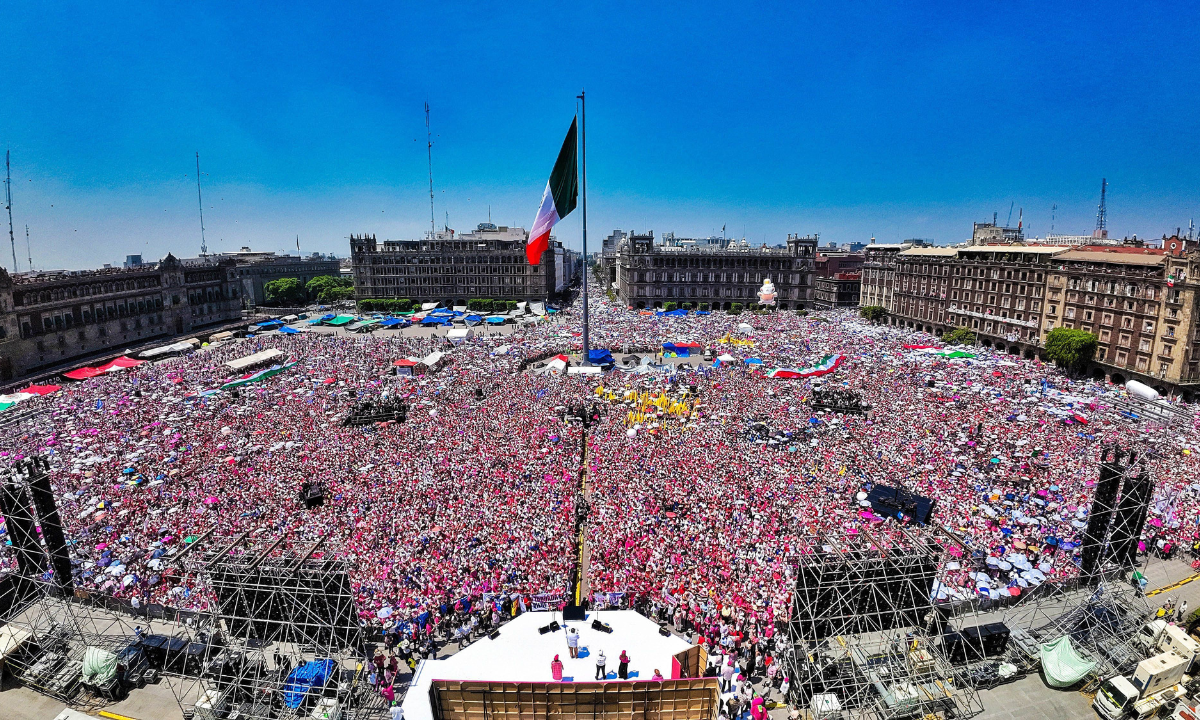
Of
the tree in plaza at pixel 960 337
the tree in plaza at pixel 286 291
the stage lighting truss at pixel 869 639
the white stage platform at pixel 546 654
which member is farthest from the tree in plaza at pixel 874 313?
the tree in plaza at pixel 286 291

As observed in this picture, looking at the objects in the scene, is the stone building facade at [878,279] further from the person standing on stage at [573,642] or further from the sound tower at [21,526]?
the sound tower at [21,526]

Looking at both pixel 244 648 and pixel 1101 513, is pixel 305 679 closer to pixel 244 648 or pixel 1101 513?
pixel 244 648

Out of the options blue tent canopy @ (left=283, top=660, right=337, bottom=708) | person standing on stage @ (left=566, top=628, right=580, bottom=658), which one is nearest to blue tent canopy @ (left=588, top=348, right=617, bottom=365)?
person standing on stage @ (left=566, top=628, right=580, bottom=658)

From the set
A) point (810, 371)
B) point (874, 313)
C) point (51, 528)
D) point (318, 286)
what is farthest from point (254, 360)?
point (874, 313)

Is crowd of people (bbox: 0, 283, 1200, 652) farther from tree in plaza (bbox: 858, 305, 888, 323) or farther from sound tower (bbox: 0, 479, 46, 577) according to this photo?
tree in plaza (bbox: 858, 305, 888, 323)

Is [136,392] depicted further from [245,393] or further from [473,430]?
[473,430]

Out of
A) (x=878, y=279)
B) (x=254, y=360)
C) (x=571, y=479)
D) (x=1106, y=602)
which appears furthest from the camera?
(x=878, y=279)
